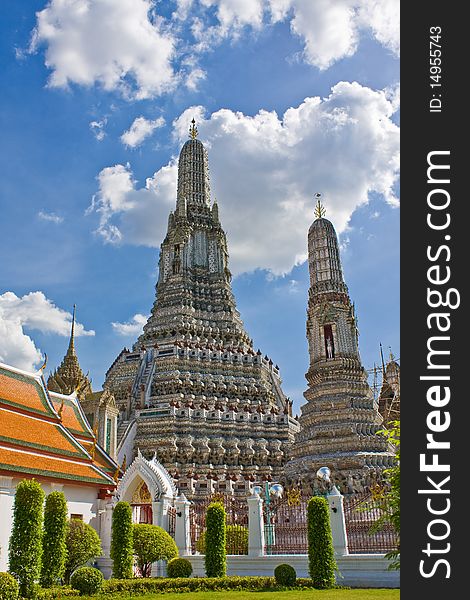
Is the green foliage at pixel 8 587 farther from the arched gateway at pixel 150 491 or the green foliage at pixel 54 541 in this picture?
the arched gateway at pixel 150 491

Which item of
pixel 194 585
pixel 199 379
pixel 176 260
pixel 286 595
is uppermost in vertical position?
pixel 176 260

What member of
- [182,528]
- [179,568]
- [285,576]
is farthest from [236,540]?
[285,576]

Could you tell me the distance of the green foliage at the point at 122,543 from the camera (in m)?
18.2

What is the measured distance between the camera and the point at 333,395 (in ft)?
128

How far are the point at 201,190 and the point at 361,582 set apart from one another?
5402cm

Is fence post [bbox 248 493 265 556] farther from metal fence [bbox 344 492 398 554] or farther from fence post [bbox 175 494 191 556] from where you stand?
metal fence [bbox 344 492 398 554]

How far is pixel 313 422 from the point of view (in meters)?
38.6

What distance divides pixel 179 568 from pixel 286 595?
17.9ft

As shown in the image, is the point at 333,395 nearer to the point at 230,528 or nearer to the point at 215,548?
the point at 230,528

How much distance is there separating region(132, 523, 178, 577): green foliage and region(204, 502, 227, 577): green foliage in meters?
1.55

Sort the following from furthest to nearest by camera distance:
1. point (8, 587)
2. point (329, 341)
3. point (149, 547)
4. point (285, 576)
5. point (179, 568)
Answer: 1. point (329, 341)
2. point (149, 547)
3. point (179, 568)
4. point (285, 576)
5. point (8, 587)

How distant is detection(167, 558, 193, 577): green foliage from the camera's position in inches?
750

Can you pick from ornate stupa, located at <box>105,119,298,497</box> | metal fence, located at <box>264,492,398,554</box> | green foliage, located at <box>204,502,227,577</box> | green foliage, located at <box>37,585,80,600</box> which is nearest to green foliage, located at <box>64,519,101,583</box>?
green foliage, located at <box>37,585,80,600</box>

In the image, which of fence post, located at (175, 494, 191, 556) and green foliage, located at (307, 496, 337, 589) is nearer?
green foliage, located at (307, 496, 337, 589)
